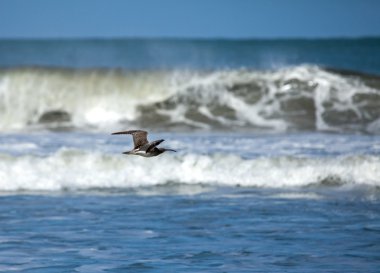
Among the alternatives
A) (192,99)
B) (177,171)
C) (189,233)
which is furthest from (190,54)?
(189,233)

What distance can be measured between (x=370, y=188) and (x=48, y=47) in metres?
62.9

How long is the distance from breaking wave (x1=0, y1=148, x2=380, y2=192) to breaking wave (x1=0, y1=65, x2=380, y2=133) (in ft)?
29.3

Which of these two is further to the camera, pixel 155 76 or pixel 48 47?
pixel 48 47

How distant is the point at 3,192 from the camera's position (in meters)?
17.6

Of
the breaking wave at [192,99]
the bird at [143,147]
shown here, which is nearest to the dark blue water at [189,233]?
the bird at [143,147]

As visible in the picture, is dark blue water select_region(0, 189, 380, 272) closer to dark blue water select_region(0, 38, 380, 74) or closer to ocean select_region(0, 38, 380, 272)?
ocean select_region(0, 38, 380, 272)

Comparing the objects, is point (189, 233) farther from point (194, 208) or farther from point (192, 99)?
point (192, 99)

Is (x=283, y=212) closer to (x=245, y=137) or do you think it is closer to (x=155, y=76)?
(x=245, y=137)

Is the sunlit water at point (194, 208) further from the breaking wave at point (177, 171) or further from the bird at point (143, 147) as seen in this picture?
the bird at point (143, 147)

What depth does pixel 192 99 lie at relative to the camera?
3250cm

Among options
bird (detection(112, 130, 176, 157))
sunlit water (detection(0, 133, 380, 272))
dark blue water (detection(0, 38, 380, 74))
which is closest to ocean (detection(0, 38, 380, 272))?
sunlit water (detection(0, 133, 380, 272))

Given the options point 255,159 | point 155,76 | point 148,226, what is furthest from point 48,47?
point 148,226

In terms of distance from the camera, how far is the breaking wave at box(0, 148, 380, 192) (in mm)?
18453

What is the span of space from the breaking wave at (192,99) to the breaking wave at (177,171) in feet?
29.3
